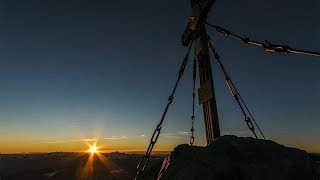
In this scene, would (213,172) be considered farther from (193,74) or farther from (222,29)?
(193,74)

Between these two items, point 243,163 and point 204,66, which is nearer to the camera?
Answer: point 243,163

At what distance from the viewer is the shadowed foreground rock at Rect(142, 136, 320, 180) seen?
5246 millimetres

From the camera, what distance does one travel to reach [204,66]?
862cm

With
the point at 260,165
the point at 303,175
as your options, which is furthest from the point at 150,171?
the point at 303,175

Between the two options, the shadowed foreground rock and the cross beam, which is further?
the cross beam

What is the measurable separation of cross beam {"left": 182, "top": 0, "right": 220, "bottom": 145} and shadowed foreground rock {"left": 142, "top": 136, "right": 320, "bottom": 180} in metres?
1.92

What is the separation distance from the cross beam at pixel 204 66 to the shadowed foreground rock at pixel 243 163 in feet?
6.30

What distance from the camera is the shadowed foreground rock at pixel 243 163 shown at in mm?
5246

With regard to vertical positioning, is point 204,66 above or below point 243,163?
above

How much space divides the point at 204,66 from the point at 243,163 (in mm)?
3713

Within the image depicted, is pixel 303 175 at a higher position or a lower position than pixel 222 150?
lower

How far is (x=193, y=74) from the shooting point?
9.62 meters

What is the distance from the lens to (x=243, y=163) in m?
5.49

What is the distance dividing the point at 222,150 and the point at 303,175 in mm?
1423
